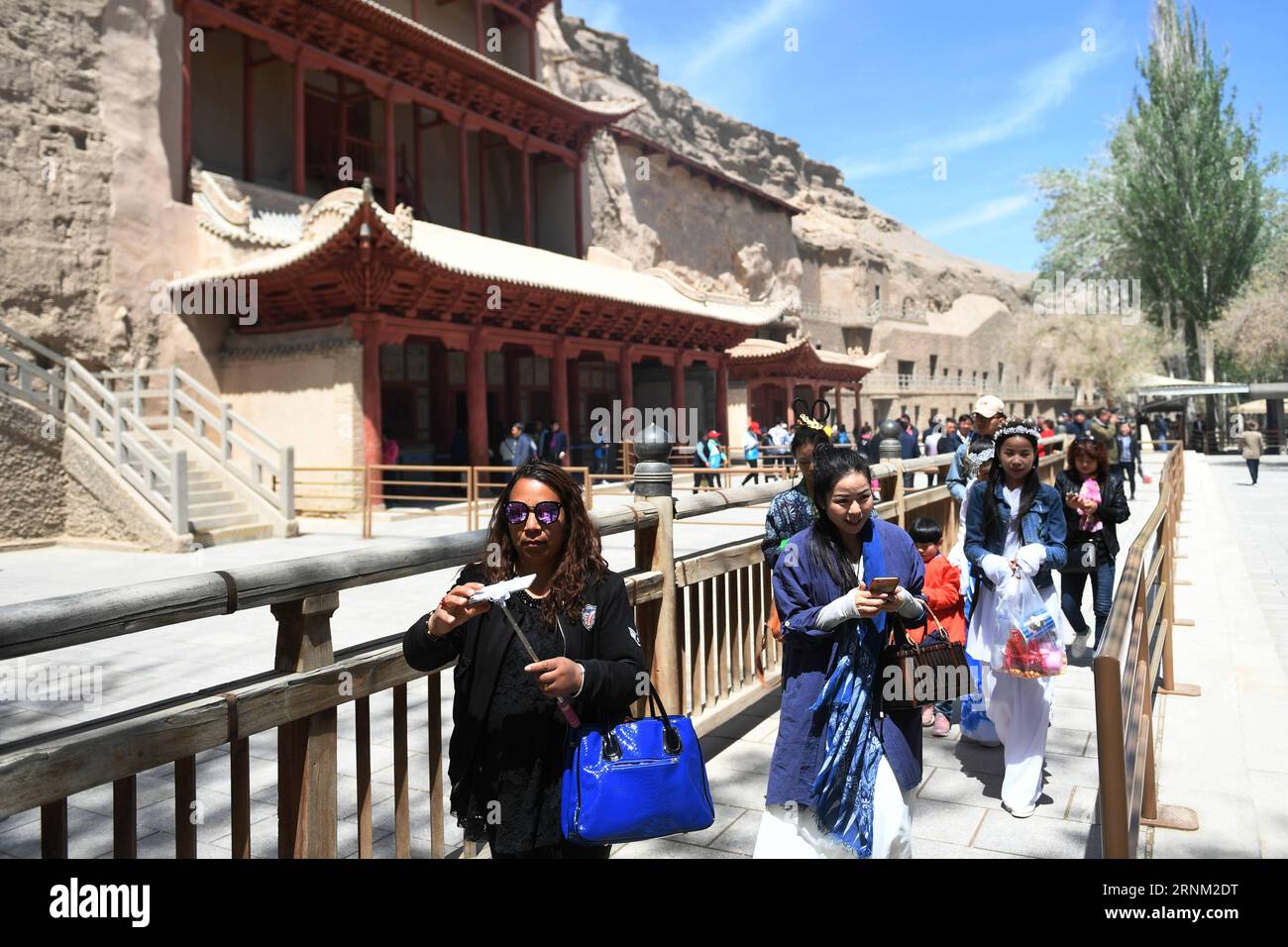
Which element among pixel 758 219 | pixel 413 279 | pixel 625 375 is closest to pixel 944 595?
pixel 413 279

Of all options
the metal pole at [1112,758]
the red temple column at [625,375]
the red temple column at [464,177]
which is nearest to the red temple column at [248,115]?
the red temple column at [464,177]

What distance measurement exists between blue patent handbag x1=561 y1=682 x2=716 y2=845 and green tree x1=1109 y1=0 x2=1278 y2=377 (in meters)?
34.1

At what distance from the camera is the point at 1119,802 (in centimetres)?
197

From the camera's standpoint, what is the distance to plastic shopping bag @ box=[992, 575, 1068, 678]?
11.6ft

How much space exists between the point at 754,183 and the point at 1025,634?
50588mm

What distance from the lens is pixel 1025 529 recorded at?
12.6 feet

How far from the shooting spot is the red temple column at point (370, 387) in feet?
48.3

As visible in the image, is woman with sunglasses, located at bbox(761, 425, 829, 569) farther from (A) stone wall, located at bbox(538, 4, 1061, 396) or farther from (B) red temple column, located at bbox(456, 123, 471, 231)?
(A) stone wall, located at bbox(538, 4, 1061, 396)

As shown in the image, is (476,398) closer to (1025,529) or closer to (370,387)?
(370,387)

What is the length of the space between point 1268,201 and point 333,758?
3777 cm

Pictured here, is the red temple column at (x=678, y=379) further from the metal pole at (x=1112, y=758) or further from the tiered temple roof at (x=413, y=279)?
the metal pole at (x=1112, y=758)

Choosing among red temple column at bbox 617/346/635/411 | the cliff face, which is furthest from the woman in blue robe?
the cliff face
